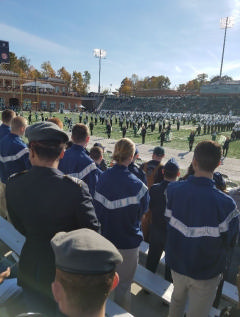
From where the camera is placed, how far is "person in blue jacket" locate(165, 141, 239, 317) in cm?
211

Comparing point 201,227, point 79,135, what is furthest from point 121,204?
point 79,135

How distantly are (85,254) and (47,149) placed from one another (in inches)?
38.4

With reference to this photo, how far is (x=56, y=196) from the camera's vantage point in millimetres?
1653

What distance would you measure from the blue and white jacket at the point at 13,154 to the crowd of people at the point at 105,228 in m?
1.00

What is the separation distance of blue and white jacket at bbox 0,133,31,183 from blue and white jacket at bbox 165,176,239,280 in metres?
2.60

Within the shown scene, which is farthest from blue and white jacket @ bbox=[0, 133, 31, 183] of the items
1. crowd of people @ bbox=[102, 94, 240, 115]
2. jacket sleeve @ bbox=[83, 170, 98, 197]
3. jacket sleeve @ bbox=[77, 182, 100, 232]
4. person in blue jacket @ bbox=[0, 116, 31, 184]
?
crowd of people @ bbox=[102, 94, 240, 115]

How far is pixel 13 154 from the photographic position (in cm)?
392

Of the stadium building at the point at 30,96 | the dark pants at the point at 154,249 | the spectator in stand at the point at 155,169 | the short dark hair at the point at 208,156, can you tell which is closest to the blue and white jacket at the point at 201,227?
the short dark hair at the point at 208,156

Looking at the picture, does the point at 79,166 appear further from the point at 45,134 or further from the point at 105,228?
the point at 45,134

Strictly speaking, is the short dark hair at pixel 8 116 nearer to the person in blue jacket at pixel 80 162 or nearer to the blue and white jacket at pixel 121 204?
the person in blue jacket at pixel 80 162

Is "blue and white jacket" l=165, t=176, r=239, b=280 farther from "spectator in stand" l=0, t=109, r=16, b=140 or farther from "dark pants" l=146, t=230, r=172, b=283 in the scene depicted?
"spectator in stand" l=0, t=109, r=16, b=140

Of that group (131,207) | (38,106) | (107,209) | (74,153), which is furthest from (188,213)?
(38,106)

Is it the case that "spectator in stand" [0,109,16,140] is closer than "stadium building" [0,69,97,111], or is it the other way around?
"spectator in stand" [0,109,16,140]

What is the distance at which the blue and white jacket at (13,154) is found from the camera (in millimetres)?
3916
